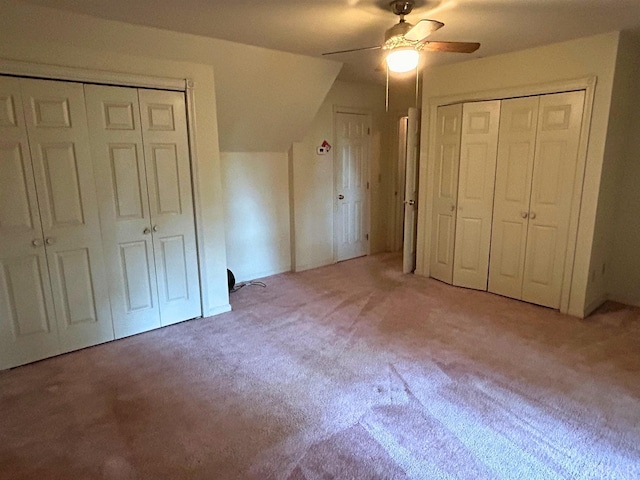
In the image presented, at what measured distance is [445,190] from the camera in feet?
14.4

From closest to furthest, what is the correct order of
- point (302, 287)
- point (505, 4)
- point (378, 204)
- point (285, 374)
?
point (505, 4), point (285, 374), point (302, 287), point (378, 204)

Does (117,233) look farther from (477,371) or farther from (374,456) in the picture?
(477,371)

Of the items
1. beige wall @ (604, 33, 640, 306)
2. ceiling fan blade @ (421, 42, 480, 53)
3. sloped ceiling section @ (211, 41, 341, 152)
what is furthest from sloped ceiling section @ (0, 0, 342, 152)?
beige wall @ (604, 33, 640, 306)

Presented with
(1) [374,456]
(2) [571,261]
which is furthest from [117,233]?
(2) [571,261]

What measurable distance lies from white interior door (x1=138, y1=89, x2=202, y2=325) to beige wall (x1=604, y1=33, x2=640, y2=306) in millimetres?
3631

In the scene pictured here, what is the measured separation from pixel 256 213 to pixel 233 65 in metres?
1.77

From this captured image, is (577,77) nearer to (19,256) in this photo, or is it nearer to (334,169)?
(334,169)

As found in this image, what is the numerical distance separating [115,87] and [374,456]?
10.0ft

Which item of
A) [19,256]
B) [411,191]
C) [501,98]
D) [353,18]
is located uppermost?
[353,18]

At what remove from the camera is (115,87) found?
2.92 metres

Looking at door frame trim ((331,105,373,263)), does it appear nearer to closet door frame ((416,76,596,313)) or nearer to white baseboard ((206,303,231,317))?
closet door frame ((416,76,596,313))

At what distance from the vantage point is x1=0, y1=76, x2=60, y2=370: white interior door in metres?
2.57

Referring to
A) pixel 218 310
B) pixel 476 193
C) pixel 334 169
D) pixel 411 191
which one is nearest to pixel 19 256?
pixel 218 310

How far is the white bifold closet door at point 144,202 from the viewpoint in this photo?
9.74 feet
